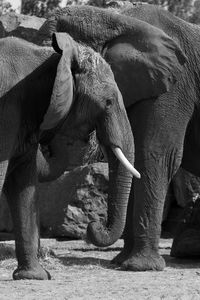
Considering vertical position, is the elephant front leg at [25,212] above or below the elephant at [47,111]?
below

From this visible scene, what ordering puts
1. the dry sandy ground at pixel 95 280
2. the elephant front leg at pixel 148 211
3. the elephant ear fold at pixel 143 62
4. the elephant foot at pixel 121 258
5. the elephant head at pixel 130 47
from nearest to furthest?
the dry sandy ground at pixel 95 280, the elephant head at pixel 130 47, the elephant ear fold at pixel 143 62, the elephant front leg at pixel 148 211, the elephant foot at pixel 121 258

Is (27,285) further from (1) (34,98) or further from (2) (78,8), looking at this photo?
(2) (78,8)

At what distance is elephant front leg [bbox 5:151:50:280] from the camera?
6832mm

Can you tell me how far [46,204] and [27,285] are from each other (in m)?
5.72

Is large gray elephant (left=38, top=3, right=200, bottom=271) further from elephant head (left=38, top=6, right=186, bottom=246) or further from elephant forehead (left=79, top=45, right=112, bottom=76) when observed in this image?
elephant forehead (left=79, top=45, right=112, bottom=76)

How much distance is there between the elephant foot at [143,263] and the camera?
8406mm

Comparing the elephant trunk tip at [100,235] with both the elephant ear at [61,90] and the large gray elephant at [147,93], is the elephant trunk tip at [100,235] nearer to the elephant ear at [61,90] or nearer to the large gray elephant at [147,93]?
the elephant ear at [61,90]

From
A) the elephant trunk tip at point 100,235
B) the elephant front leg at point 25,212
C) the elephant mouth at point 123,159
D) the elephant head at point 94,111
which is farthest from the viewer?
the elephant front leg at point 25,212

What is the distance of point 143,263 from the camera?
27.7 feet

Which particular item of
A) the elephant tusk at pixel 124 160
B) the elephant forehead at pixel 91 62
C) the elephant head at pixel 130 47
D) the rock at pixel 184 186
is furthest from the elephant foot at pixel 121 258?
the rock at pixel 184 186

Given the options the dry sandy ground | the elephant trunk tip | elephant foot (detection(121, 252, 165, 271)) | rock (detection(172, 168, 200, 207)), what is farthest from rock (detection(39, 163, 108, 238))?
the elephant trunk tip

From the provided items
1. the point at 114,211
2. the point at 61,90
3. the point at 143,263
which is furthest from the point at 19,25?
the point at 61,90

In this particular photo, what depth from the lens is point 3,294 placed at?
6.23 meters

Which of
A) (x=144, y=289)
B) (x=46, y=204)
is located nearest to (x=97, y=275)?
(x=144, y=289)
